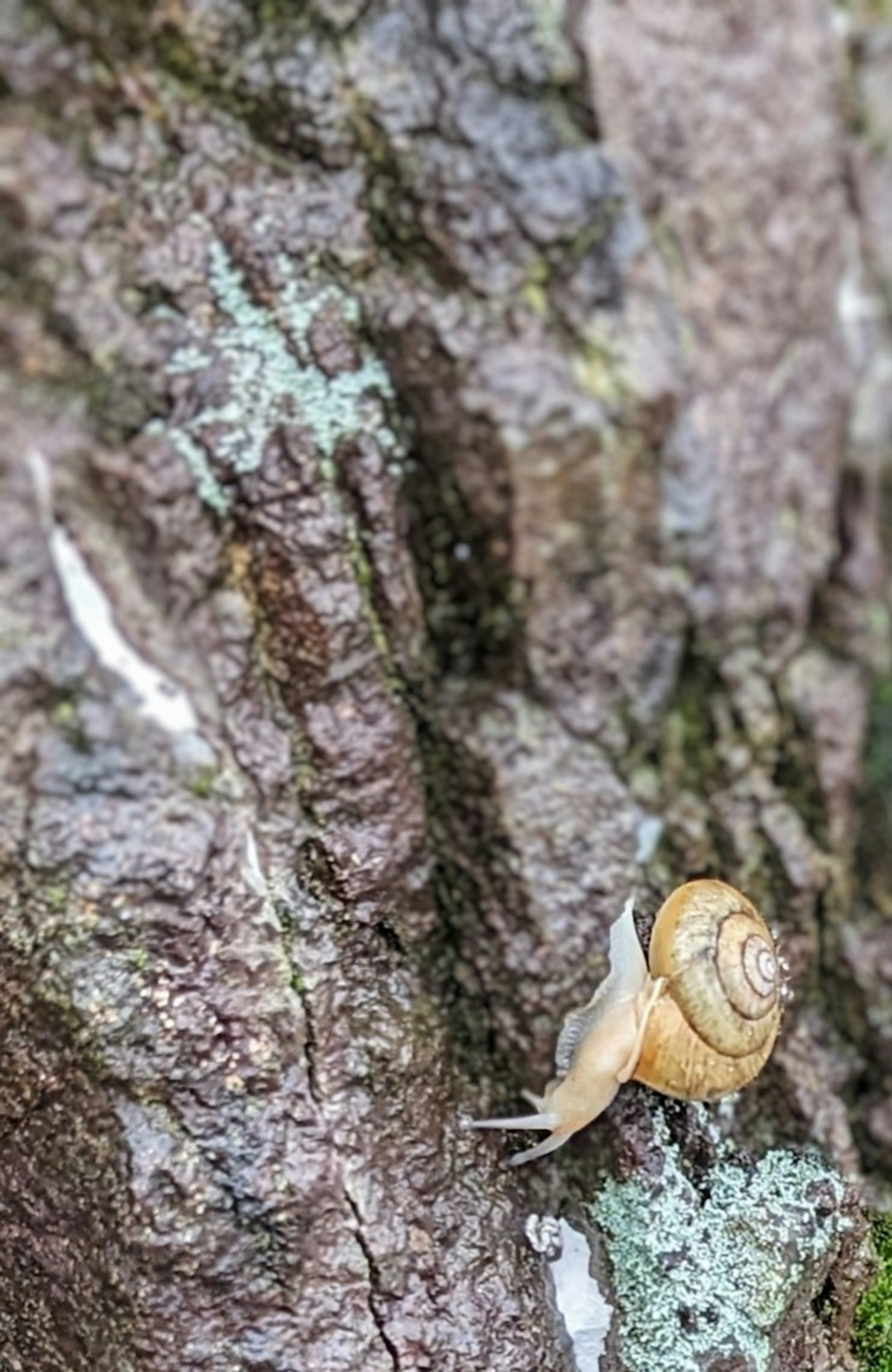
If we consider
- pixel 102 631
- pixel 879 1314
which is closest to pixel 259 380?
pixel 102 631

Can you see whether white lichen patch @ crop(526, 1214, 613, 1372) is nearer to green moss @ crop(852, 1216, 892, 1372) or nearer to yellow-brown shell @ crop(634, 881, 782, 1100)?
yellow-brown shell @ crop(634, 881, 782, 1100)

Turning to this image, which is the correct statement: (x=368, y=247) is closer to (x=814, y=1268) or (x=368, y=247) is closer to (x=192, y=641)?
(x=192, y=641)

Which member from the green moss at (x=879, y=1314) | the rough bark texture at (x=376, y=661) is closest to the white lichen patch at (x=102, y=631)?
the rough bark texture at (x=376, y=661)

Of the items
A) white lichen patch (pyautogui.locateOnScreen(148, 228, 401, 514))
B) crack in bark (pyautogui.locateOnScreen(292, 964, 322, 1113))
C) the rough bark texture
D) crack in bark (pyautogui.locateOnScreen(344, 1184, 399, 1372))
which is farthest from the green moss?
white lichen patch (pyautogui.locateOnScreen(148, 228, 401, 514))

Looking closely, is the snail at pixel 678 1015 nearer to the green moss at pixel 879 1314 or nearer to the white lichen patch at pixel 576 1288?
the white lichen patch at pixel 576 1288

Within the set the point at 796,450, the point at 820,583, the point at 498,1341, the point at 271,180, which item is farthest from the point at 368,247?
the point at 498,1341

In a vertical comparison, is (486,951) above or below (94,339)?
below
